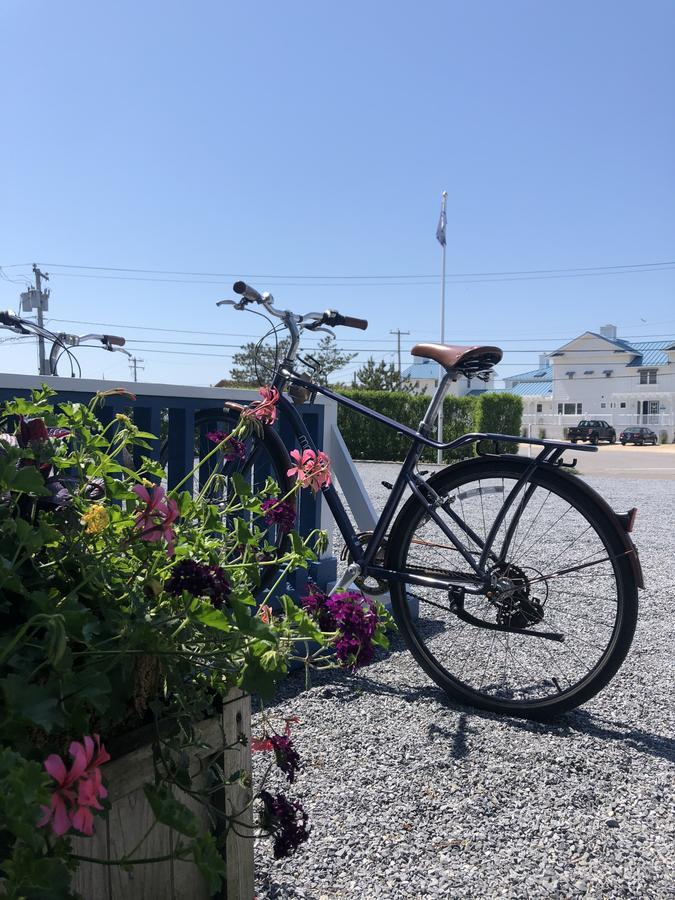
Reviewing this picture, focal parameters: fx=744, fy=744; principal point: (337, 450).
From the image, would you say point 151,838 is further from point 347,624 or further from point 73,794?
point 347,624

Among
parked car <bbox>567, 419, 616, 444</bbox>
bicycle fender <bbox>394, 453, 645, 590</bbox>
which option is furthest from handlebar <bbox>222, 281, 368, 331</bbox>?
parked car <bbox>567, 419, 616, 444</bbox>

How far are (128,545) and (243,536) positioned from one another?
22 cm

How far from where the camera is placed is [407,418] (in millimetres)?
22469

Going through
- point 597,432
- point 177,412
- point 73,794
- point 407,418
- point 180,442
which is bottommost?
Result: point 73,794

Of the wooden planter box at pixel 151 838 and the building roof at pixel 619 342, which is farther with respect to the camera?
the building roof at pixel 619 342

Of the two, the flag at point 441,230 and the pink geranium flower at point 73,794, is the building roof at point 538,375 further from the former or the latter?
the pink geranium flower at point 73,794

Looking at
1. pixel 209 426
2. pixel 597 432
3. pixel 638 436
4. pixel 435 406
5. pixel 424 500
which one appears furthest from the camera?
pixel 638 436

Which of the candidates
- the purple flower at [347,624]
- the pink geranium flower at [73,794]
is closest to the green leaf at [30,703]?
the pink geranium flower at [73,794]

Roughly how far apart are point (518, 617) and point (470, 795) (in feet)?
2.41

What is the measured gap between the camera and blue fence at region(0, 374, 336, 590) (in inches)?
92.8

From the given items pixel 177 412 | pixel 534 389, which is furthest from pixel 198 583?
pixel 534 389

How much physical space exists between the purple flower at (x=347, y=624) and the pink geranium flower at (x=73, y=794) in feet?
2.25

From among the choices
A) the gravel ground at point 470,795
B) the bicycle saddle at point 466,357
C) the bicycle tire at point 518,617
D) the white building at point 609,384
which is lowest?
the gravel ground at point 470,795

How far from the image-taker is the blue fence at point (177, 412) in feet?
7.73
